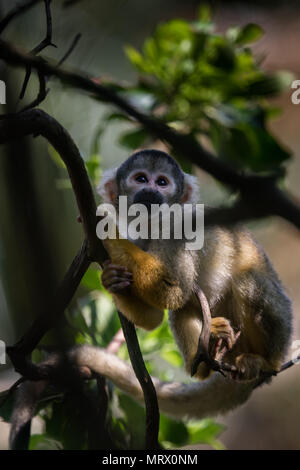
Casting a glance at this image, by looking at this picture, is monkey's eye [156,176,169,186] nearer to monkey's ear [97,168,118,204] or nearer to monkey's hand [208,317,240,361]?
monkey's ear [97,168,118,204]

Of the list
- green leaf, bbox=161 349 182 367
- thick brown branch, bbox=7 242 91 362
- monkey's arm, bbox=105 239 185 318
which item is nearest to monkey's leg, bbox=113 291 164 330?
monkey's arm, bbox=105 239 185 318

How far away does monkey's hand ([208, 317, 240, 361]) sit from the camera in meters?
2.69

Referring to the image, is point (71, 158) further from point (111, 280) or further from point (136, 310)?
point (136, 310)

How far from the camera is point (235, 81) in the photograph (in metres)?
2.16

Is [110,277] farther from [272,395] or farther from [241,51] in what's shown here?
[272,395]

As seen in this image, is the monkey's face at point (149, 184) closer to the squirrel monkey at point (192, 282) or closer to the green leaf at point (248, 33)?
the squirrel monkey at point (192, 282)

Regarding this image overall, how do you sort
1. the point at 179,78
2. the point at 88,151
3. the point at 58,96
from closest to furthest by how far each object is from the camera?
the point at 179,78 < the point at 58,96 < the point at 88,151

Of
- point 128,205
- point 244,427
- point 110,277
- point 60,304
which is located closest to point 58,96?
point 128,205

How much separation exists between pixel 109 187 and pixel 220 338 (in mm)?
1270

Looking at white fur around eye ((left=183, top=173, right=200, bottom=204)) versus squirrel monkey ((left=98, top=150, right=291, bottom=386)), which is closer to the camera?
squirrel monkey ((left=98, top=150, right=291, bottom=386))

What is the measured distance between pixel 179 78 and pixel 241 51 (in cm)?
40

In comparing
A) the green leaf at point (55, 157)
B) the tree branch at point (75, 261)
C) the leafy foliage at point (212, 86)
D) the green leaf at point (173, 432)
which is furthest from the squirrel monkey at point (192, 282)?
the leafy foliage at point (212, 86)

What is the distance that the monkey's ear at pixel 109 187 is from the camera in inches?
132

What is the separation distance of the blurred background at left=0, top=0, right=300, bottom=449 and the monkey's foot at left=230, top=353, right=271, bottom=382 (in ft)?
2.58
